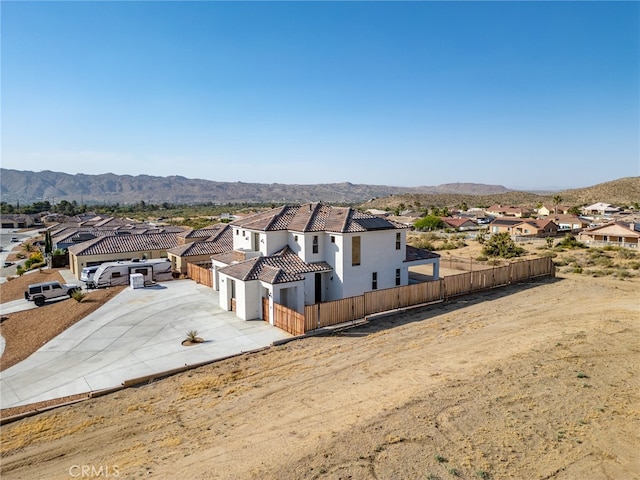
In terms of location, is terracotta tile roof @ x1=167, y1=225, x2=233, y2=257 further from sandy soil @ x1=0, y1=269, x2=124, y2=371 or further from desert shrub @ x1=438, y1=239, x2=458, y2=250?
desert shrub @ x1=438, y1=239, x2=458, y2=250

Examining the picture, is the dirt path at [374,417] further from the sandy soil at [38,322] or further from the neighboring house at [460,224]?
the neighboring house at [460,224]

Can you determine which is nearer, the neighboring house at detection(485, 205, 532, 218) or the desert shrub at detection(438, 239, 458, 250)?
the desert shrub at detection(438, 239, 458, 250)

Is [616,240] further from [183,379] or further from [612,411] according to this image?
[183,379]

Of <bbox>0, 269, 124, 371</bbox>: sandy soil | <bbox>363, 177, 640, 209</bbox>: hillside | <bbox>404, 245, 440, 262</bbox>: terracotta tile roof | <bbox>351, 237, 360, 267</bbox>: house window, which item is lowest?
<bbox>0, 269, 124, 371</bbox>: sandy soil

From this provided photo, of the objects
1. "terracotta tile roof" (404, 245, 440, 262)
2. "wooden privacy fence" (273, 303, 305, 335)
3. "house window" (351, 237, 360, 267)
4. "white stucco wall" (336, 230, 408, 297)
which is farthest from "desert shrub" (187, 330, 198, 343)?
"terracotta tile roof" (404, 245, 440, 262)

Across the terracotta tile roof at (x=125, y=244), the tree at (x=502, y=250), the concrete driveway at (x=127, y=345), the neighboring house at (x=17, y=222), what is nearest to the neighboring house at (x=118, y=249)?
the terracotta tile roof at (x=125, y=244)

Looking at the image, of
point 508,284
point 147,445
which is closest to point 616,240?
point 508,284

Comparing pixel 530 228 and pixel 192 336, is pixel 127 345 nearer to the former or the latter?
pixel 192 336
